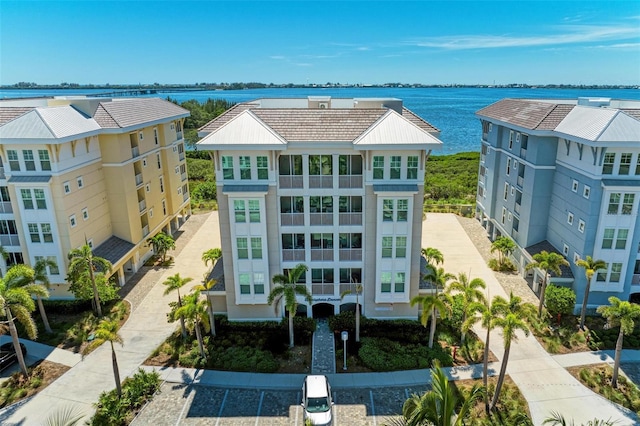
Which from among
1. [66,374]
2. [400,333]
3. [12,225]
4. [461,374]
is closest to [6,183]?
[12,225]

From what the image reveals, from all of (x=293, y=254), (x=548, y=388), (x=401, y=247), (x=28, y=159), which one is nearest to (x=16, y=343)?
(x=28, y=159)

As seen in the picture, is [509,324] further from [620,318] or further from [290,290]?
[290,290]

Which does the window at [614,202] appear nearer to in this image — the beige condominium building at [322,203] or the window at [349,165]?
the beige condominium building at [322,203]

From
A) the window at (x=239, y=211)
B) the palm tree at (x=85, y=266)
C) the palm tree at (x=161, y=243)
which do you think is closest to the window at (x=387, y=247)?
the window at (x=239, y=211)

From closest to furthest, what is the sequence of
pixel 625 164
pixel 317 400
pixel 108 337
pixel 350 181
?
pixel 108 337
pixel 317 400
pixel 350 181
pixel 625 164

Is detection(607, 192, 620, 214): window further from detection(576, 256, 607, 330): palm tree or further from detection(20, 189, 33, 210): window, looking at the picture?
detection(20, 189, 33, 210): window

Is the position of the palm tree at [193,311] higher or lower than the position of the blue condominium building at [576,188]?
lower
